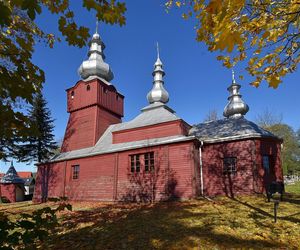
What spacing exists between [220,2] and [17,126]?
237 centimetres

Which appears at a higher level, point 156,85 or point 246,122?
point 156,85

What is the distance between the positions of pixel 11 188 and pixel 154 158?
24.1m

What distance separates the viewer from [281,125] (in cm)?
4469

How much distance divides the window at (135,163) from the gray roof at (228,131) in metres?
4.77

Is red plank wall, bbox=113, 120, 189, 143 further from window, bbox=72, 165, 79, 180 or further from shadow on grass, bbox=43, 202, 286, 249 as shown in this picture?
shadow on grass, bbox=43, 202, 286, 249

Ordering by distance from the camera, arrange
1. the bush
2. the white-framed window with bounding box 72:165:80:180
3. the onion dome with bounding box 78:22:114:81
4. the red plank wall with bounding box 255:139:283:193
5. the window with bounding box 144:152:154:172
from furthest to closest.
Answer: the onion dome with bounding box 78:22:114:81 < the white-framed window with bounding box 72:165:80:180 < the window with bounding box 144:152:154:172 < the red plank wall with bounding box 255:139:283:193 < the bush

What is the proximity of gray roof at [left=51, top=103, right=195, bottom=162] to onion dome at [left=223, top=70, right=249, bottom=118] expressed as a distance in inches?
324

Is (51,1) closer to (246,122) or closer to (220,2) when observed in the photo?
Result: (220,2)

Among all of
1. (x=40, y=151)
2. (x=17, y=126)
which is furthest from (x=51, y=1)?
(x=40, y=151)

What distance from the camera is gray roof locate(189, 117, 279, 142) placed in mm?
16891

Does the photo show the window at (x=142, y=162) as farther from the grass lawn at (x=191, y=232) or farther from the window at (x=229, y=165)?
the grass lawn at (x=191, y=232)

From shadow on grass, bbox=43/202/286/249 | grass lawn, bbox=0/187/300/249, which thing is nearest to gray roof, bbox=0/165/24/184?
grass lawn, bbox=0/187/300/249

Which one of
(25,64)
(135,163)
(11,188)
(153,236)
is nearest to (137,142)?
(135,163)

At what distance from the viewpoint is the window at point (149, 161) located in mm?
17641
